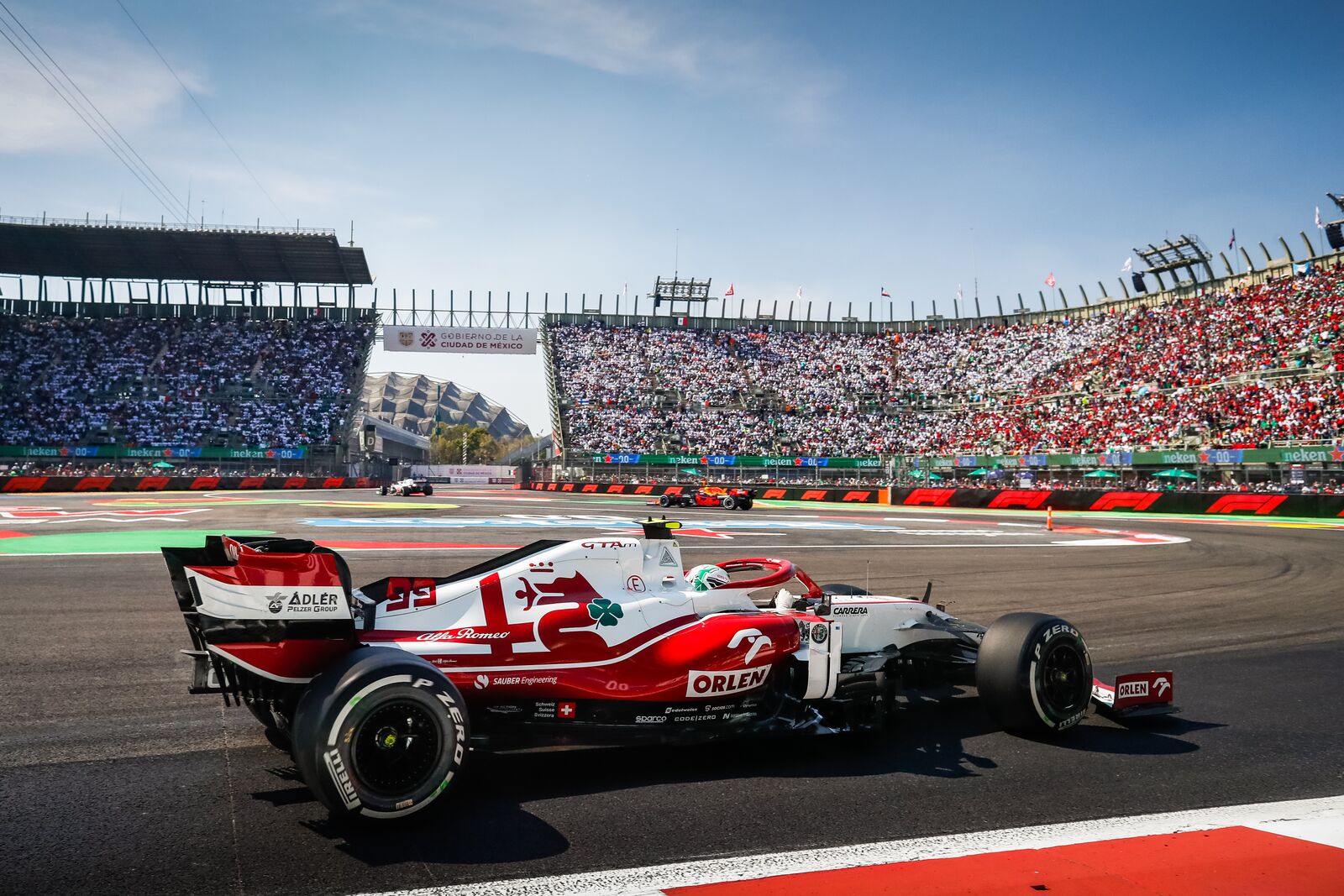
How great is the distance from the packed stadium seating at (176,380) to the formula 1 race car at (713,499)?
32479mm

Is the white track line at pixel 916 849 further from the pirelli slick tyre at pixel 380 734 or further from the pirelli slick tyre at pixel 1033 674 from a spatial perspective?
the pirelli slick tyre at pixel 1033 674

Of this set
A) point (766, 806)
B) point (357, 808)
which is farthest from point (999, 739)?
point (357, 808)

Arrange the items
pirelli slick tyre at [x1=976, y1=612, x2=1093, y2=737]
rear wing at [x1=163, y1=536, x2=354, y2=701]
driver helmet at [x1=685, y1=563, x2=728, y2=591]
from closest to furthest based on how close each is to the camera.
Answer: rear wing at [x1=163, y1=536, x2=354, y2=701] → pirelli slick tyre at [x1=976, y1=612, x2=1093, y2=737] → driver helmet at [x1=685, y1=563, x2=728, y2=591]

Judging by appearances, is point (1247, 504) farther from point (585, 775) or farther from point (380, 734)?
point (380, 734)

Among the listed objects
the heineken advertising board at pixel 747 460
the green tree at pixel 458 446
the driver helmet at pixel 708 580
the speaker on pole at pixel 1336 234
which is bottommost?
the driver helmet at pixel 708 580

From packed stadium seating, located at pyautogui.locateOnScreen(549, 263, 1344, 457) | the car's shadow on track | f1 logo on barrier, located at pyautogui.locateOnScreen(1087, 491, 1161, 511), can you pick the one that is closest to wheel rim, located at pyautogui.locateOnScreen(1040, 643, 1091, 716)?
the car's shadow on track

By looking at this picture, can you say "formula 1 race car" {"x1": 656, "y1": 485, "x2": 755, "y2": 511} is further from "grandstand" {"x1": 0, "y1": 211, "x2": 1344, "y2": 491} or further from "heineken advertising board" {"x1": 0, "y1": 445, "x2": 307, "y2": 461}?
"heineken advertising board" {"x1": 0, "y1": 445, "x2": 307, "y2": 461}

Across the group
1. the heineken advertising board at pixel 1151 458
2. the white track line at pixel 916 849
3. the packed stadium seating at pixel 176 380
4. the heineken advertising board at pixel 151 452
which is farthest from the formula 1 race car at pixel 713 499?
the packed stadium seating at pixel 176 380

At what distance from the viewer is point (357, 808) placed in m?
4.04

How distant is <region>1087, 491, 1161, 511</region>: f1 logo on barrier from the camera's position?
33.4 meters

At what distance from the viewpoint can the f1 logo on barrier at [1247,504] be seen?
99.1 ft

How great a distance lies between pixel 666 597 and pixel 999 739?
2.42 meters

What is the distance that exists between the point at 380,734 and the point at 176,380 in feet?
212

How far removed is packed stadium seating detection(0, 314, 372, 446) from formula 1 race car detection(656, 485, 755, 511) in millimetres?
32479
